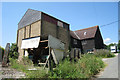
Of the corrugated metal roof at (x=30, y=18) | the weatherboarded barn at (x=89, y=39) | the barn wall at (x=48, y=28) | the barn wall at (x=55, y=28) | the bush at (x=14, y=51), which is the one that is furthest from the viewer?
the weatherboarded barn at (x=89, y=39)

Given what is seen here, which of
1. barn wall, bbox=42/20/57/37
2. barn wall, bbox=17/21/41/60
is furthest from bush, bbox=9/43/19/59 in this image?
barn wall, bbox=42/20/57/37

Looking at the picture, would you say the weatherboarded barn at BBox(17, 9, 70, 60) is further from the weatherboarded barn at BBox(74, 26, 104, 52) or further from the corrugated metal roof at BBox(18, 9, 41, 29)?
the weatherboarded barn at BBox(74, 26, 104, 52)

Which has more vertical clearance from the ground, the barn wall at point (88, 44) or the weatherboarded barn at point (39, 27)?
the weatherboarded barn at point (39, 27)

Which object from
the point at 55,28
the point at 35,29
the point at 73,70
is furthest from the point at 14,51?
the point at 73,70

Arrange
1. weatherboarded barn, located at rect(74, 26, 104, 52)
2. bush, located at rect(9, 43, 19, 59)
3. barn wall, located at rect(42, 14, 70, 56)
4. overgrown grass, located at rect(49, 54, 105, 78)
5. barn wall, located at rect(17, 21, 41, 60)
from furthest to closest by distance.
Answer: weatherboarded barn, located at rect(74, 26, 104, 52) → bush, located at rect(9, 43, 19, 59) → barn wall, located at rect(42, 14, 70, 56) → barn wall, located at rect(17, 21, 41, 60) → overgrown grass, located at rect(49, 54, 105, 78)

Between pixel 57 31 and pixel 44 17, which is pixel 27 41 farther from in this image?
pixel 57 31

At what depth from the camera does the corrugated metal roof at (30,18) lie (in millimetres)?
16484

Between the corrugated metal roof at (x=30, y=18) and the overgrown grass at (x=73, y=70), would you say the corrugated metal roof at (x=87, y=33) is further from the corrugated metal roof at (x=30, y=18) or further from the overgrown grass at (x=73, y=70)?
the overgrown grass at (x=73, y=70)

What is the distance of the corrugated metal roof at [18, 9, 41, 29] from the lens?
1648 cm

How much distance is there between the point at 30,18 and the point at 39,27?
175 inches

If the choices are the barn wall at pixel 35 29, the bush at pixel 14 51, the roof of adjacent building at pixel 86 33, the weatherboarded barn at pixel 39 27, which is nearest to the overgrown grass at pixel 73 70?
the weatherboarded barn at pixel 39 27

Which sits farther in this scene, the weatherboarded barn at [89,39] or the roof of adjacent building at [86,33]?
the roof of adjacent building at [86,33]

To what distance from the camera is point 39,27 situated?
1532 cm

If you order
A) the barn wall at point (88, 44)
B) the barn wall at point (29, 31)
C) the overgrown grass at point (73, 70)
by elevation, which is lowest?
the overgrown grass at point (73, 70)
